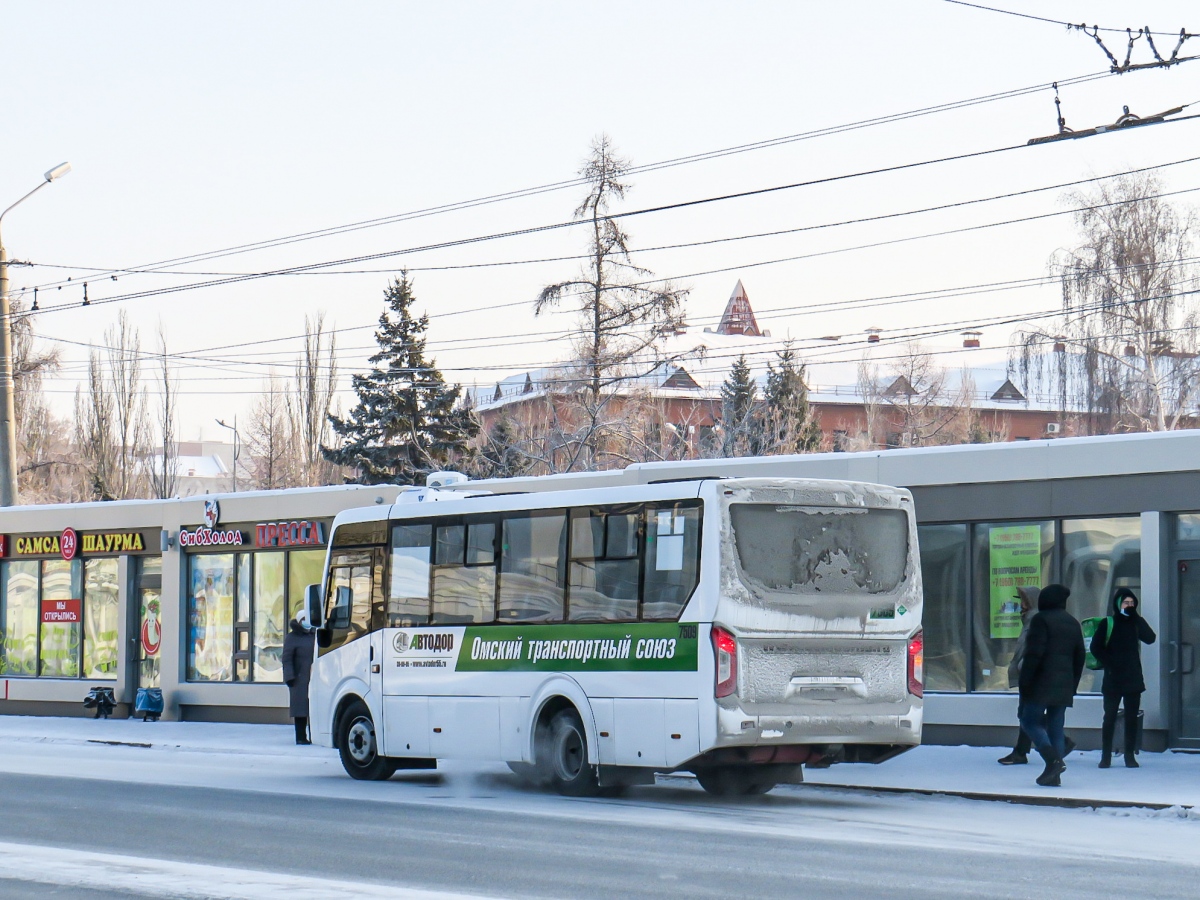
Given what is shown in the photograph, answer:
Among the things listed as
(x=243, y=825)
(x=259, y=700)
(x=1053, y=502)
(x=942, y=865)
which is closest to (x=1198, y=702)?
(x=1053, y=502)

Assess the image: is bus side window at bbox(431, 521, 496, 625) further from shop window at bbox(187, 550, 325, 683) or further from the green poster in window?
shop window at bbox(187, 550, 325, 683)

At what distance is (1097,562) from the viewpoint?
1938 cm

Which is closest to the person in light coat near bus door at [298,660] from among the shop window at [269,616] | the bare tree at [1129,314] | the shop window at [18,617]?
the shop window at [269,616]

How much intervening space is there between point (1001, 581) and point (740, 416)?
41.8m

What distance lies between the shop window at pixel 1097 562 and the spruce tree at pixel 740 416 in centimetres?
3007

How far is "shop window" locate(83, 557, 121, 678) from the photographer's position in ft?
101

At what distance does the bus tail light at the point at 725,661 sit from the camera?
13.7 m

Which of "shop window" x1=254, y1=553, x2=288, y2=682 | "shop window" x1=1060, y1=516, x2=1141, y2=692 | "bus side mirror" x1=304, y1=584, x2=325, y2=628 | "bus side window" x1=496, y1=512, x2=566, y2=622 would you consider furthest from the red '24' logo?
"shop window" x1=1060, y1=516, x2=1141, y2=692

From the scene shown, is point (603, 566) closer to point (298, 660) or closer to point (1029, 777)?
point (1029, 777)

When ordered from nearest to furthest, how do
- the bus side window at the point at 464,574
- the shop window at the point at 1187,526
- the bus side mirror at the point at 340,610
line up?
the bus side window at the point at 464,574 → the bus side mirror at the point at 340,610 → the shop window at the point at 1187,526

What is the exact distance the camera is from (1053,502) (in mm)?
19547

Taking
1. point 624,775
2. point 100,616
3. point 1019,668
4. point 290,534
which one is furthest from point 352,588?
point 100,616

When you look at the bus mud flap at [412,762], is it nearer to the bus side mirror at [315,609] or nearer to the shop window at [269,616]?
the bus side mirror at [315,609]

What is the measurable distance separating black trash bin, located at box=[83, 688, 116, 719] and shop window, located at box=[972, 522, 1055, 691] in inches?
638
